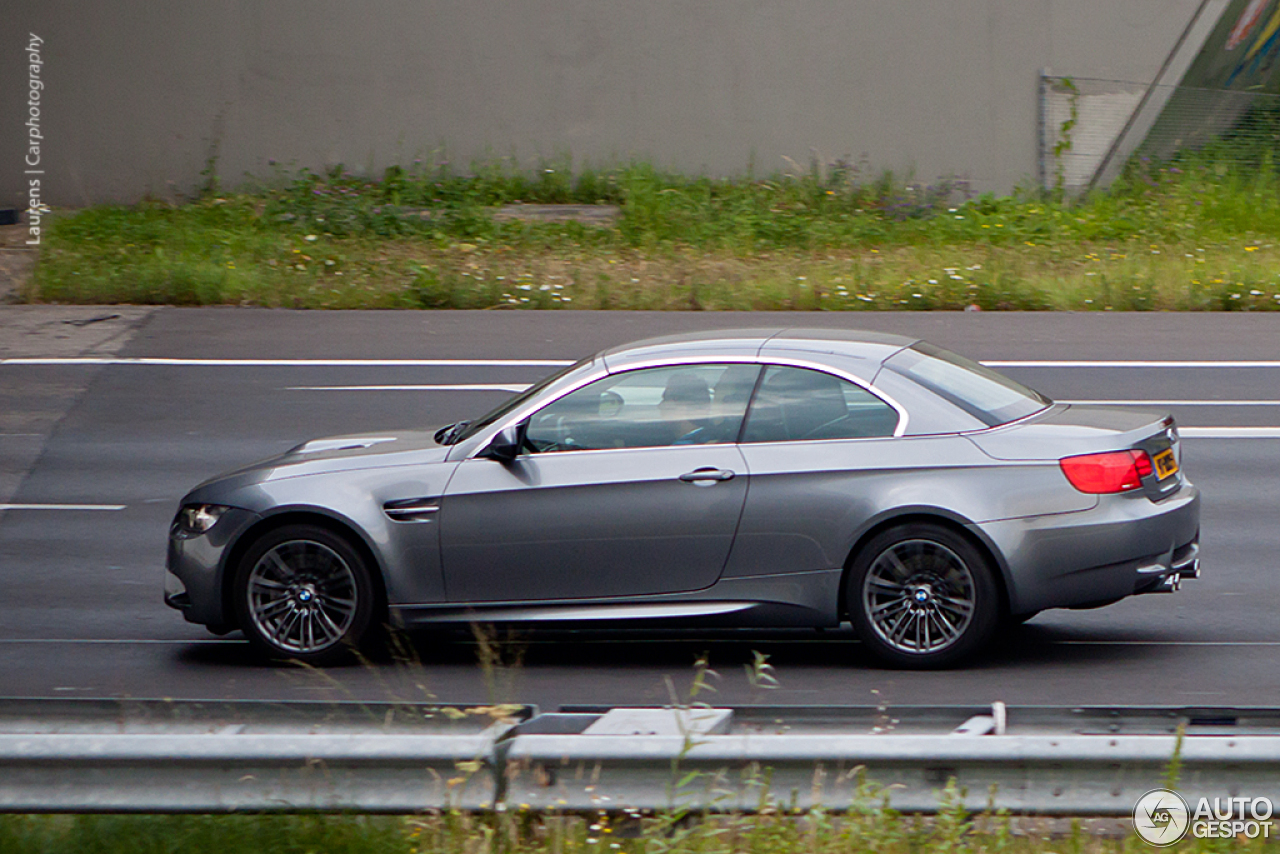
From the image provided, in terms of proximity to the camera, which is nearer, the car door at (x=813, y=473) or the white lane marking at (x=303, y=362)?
the car door at (x=813, y=473)

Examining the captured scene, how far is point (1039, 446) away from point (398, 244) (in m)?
15.2

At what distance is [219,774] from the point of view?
416cm

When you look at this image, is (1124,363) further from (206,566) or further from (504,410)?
(206,566)

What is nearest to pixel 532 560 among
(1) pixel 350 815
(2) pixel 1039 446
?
(2) pixel 1039 446

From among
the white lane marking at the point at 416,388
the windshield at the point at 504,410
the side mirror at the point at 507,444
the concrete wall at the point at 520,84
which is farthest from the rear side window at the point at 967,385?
the concrete wall at the point at 520,84

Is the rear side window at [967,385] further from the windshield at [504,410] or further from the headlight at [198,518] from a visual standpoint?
the headlight at [198,518]

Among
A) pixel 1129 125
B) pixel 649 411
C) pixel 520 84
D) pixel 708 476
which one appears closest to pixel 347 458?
pixel 649 411

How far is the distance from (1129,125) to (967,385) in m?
19.1

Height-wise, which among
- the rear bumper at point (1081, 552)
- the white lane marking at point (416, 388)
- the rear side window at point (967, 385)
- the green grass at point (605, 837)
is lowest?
the green grass at point (605, 837)

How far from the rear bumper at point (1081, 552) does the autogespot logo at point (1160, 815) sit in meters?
2.70

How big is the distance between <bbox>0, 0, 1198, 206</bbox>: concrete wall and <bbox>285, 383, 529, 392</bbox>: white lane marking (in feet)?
38.1

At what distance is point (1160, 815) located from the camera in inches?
159

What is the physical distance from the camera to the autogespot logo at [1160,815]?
4.05 meters

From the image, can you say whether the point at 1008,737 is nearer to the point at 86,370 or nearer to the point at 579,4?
the point at 86,370
